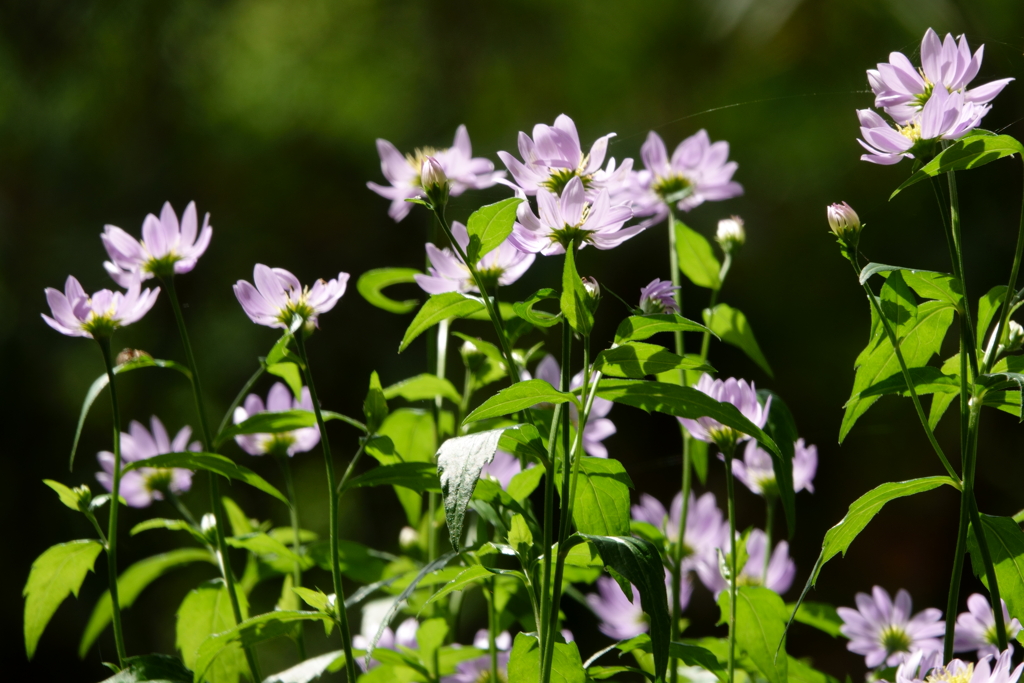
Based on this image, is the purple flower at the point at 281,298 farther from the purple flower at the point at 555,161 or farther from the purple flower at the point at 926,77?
the purple flower at the point at 926,77

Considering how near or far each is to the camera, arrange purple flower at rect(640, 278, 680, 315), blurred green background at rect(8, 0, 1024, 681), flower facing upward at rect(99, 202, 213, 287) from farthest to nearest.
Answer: blurred green background at rect(8, 0, 1024, 681) < flower facing upward at rect(99, 202, 213, 287) < purple flower at rect(640, 278, 680, 315)

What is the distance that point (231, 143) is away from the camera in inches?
93.3

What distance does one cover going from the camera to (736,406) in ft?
1.50

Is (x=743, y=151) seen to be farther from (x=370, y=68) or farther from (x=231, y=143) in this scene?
(x=231, y=143)

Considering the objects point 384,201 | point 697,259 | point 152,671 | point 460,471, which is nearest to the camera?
point 460,471

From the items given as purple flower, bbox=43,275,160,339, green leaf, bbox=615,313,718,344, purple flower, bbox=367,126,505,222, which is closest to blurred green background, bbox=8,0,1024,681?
purple flower, bbox=367,126,505,222

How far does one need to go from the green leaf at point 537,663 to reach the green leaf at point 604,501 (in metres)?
0.05

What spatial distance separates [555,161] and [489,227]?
5cm

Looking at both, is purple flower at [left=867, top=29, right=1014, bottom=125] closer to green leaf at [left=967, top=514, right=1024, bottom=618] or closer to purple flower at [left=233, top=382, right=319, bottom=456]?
green leaf at [left=967, top=514, right=1024, bottom=618]

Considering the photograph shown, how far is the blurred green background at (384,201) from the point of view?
193 centimetres

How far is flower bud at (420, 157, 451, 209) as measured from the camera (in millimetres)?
390

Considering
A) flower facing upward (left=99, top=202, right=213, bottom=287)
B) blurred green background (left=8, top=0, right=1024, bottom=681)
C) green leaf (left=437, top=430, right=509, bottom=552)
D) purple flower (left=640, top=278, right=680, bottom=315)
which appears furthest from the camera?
blurred green background (left=8, top=0, right=1024, bottom=681)

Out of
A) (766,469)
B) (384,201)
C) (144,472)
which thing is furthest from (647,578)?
(384,201)

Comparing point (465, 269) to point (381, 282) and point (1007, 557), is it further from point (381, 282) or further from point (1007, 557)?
point (1007, 557)
